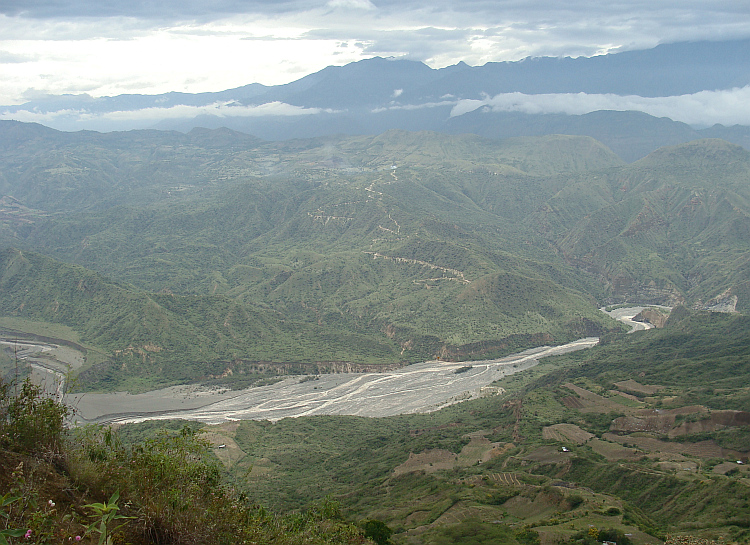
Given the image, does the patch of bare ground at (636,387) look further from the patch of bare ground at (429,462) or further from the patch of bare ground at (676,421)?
the patch of bare ground at (429,462)

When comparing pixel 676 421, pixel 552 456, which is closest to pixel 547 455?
pixel 552 456

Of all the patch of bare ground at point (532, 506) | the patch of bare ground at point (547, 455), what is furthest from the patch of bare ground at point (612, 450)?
the patch of bare ground at point (532, 506)

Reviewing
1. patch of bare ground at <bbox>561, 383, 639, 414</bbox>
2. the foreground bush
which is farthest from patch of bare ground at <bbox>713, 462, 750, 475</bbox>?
the foreground bush

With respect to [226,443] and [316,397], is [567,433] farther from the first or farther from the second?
[316,397]

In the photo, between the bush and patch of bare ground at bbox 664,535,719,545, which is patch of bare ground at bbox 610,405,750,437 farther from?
the bush

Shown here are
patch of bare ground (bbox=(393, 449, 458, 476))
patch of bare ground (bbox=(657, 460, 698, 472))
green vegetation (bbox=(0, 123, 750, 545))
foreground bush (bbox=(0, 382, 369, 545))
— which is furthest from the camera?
patch of bare ground (bbox=(393, 449, 458, 476))

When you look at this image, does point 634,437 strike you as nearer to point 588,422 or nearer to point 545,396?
point 588,422
